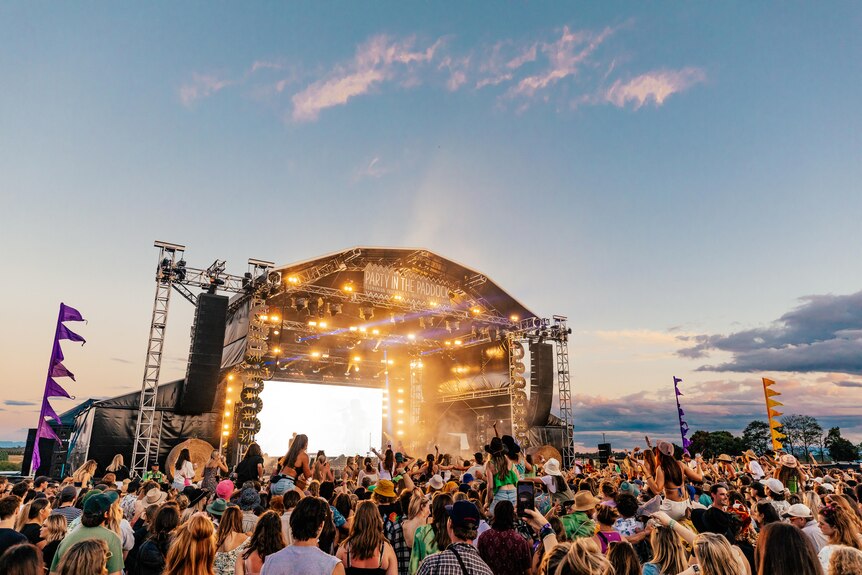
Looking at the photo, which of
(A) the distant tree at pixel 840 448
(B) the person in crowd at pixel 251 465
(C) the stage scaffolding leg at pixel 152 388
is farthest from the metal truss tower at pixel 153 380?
(A) the distant tree at pixel 840 448

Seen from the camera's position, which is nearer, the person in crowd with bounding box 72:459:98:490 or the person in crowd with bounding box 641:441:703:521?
the person in crowd with bounding box 641:441:703:521

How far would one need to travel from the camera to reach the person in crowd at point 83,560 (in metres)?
2.75

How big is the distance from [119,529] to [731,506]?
7.06 meters

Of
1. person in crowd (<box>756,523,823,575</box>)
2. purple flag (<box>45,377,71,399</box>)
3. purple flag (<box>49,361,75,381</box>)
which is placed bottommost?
person in crowd (<box>756,523,823,575</box>)

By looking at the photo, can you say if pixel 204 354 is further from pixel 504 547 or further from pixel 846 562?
pixel 846 562

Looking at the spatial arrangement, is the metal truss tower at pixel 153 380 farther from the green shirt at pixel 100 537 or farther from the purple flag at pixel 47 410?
the green shirt at pixel 100 537

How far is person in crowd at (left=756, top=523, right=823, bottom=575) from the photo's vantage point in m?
2.73

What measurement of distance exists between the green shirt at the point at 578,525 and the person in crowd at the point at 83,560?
3.74 meters

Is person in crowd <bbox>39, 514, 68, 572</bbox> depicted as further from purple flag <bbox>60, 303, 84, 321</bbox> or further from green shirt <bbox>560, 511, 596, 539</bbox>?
purple flag <bbox>60, 303, 84, 321</bbox>

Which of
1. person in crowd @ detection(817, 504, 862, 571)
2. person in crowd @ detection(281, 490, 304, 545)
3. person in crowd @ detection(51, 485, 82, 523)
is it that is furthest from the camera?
person in crowd @ detection(51, 485, 82, 523)

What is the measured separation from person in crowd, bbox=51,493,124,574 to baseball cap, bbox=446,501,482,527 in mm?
2570

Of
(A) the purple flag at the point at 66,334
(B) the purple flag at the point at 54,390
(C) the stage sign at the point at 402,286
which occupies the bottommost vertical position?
Answer: (B) the purple flag at the point at 54,390

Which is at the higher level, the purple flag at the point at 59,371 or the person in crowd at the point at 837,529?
the purple flag at the point at 59,371

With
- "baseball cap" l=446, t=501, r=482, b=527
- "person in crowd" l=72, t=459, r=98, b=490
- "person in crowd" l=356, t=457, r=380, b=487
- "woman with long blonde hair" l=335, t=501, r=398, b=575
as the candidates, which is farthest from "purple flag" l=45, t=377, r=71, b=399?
"baseball cap" l=446, t=501, r=482, b=527
